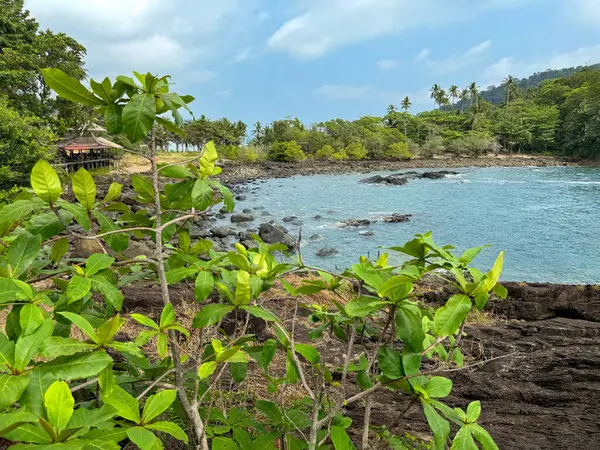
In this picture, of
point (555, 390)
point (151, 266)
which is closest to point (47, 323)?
point (151, 266)

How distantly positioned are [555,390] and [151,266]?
2949 mm

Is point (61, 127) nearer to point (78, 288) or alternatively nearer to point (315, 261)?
point (315, 261)

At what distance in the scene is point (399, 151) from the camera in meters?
50.1

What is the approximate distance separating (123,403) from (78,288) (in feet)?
0.90

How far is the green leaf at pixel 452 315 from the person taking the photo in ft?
3.18

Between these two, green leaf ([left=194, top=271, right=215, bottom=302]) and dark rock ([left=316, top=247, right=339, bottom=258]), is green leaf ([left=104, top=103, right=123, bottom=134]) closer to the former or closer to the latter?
green leaf ([left=194, top=271, right=215, bottom=302])

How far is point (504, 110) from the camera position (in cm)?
6138

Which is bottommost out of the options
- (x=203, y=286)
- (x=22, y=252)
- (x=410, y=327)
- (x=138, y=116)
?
(x=410, y=327)

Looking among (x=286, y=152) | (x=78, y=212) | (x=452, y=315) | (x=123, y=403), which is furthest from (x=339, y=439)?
(x=286, y=152)

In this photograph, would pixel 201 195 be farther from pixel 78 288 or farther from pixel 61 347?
pixel 61 347

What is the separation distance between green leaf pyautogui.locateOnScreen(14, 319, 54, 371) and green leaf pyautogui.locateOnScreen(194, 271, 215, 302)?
35 centimetres

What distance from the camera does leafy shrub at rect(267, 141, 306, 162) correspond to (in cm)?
4803

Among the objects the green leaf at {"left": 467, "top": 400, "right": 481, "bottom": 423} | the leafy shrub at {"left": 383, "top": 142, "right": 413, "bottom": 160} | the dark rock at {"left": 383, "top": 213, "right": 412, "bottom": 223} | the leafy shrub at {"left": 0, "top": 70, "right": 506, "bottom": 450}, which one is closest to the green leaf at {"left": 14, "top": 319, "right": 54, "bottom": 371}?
the leafy shrub at {"left": 0, "top": 70, "right": 506, "bottom": 450}

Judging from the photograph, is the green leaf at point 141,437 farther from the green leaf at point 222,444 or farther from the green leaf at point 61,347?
the green leaf at point 222,444
